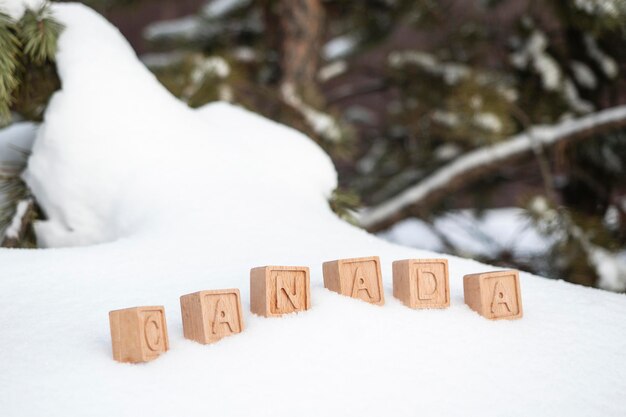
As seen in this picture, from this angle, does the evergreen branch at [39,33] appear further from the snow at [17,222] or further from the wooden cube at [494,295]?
the wooden cube at [494,295]

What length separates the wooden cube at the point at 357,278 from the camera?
94cm

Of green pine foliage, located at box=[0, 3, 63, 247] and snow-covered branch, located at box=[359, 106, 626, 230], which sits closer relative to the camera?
green pine foliage, located at box=[0, 3, 63, 247]

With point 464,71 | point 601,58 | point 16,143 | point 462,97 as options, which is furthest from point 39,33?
point 601,58

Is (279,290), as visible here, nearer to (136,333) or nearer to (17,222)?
(136,333)

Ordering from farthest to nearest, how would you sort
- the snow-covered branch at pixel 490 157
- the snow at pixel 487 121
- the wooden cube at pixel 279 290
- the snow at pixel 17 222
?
the snow-covered branch at pixel 490 157 < the snow at pixel 487 121 < the snow at pixel 17 222 < the wooden cube at pixel 279 290

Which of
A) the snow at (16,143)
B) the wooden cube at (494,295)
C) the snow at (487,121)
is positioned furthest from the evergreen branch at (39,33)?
the snow at (487,121)

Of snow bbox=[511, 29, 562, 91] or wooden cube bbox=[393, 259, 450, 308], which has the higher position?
snow bbox=[511, 29, 562, 91]

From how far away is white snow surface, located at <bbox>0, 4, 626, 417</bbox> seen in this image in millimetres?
773

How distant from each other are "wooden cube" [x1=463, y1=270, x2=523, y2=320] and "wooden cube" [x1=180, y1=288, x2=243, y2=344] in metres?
0.29

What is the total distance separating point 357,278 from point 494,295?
0.55ft

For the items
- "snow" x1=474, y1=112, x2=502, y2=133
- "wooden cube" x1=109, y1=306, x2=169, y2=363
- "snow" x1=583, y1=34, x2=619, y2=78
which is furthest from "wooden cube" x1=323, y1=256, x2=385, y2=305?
"snow" x1=583, y1=34, x2=619, y2=78

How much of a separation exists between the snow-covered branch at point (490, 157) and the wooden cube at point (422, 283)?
1.66 meters

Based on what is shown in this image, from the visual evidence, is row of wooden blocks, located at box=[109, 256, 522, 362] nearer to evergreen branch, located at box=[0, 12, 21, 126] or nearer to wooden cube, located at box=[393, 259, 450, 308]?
wooden cube, located at box=[393, 259, 450, 308]

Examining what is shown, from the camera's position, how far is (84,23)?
1.38 metres
